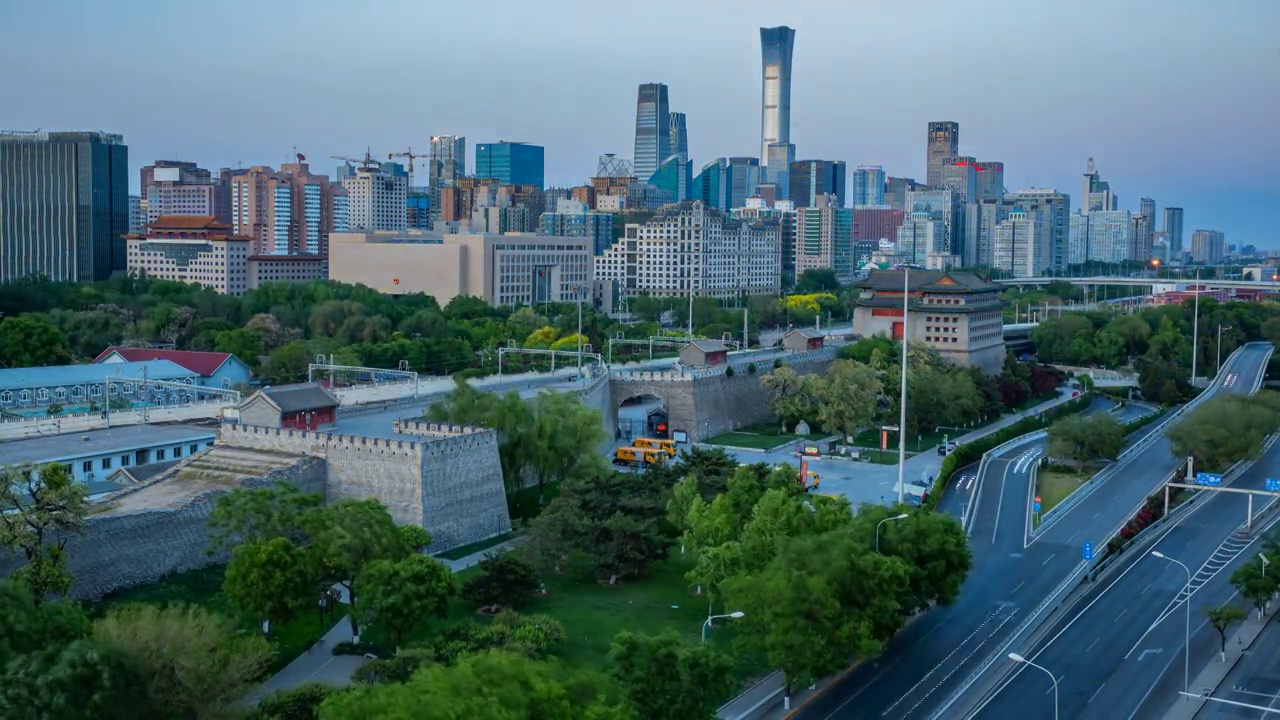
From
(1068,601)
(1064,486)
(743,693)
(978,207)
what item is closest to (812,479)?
(1064,486)

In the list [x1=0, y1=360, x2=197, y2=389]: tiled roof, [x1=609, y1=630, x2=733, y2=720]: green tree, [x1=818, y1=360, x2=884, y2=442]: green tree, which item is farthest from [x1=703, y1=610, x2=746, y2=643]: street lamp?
[x1=0, y1=360, x2=197, y2=389]: tiled roof

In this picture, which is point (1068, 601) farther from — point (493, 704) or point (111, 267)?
point (111, 267)

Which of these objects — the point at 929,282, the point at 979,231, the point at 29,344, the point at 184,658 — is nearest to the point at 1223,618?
the point at 184,658

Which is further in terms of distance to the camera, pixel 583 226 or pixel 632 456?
pixel 583 226

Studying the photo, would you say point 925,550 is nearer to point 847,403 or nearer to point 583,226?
point 847,403

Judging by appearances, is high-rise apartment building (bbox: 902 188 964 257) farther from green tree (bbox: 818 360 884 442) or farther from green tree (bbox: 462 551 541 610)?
green tree (bbox: 462 551 541 610)

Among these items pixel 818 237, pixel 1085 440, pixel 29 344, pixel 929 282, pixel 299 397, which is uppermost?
pixel 818 237
